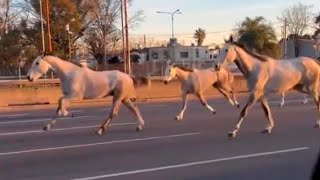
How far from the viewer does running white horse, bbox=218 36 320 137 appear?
14.7 metres

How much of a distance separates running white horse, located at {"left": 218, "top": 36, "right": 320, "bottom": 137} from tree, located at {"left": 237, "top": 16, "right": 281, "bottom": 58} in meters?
85.0

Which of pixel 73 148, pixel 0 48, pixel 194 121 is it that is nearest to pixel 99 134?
pixel 73 148

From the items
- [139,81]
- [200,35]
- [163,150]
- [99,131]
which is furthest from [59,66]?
[200,35]

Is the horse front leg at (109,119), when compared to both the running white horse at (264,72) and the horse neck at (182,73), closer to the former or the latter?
the running white horse at (264,72)

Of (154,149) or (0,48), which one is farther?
(0,48)

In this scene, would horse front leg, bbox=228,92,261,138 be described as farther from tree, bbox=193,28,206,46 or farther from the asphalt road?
tree, bbox=193,28,206,46

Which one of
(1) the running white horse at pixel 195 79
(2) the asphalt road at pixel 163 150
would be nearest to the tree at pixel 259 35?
(1) the running white horse at pixel 195 79

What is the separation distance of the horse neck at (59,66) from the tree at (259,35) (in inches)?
3370

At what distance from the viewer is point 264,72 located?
1488 cm

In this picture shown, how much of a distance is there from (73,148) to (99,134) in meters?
2.47

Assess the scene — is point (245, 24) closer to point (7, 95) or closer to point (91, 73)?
point (7, 95)

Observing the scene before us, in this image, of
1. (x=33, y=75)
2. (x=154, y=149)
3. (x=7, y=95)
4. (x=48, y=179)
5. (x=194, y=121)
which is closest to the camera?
(x=48, y=179)

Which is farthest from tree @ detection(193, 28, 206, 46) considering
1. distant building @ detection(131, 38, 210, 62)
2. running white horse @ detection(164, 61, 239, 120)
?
running white horse @ detection(164, 61, 239, 120)

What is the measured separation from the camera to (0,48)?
7294 cm
